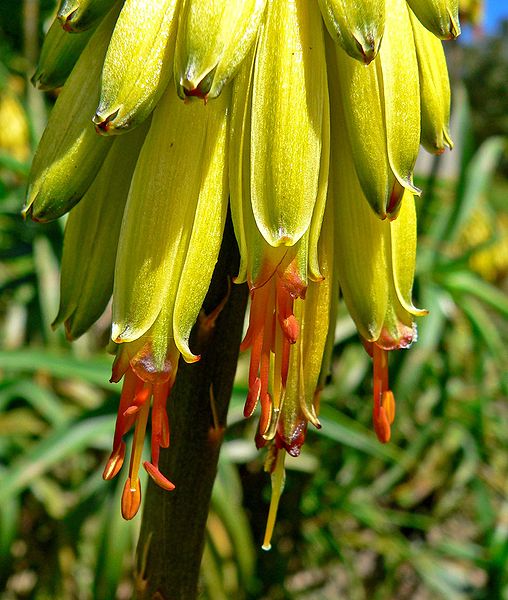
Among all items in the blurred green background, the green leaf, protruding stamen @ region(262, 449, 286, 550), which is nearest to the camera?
protruding stamen @ region(262, 449, 286, 550)

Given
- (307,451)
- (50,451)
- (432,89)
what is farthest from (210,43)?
(307,451)

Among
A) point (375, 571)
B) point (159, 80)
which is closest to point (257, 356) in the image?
point (159, 80)

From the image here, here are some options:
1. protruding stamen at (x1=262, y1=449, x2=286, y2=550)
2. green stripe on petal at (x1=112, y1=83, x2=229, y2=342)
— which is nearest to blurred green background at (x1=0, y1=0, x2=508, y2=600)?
protruding stamen at (x1=262, y1=449, x2=286, y2=550)

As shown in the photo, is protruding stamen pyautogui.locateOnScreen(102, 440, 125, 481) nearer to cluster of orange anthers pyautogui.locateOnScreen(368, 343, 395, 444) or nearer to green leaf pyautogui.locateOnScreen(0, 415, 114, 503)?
cluster of orange anthers pyautogui.locateOnScreen(368, 343, 395, 444)

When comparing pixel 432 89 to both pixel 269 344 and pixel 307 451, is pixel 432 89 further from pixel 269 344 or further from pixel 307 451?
pixel 307 451

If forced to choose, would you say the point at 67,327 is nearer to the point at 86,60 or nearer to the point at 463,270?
the point at 86,60

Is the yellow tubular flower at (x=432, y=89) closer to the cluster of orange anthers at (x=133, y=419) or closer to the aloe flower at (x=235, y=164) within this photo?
the aloe flower at (x=235, y=164)

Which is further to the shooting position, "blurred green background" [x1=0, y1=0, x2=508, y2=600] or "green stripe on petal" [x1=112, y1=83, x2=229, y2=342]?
"blurred green background" [x1=0, y1=0, x2=508, y2=600]
